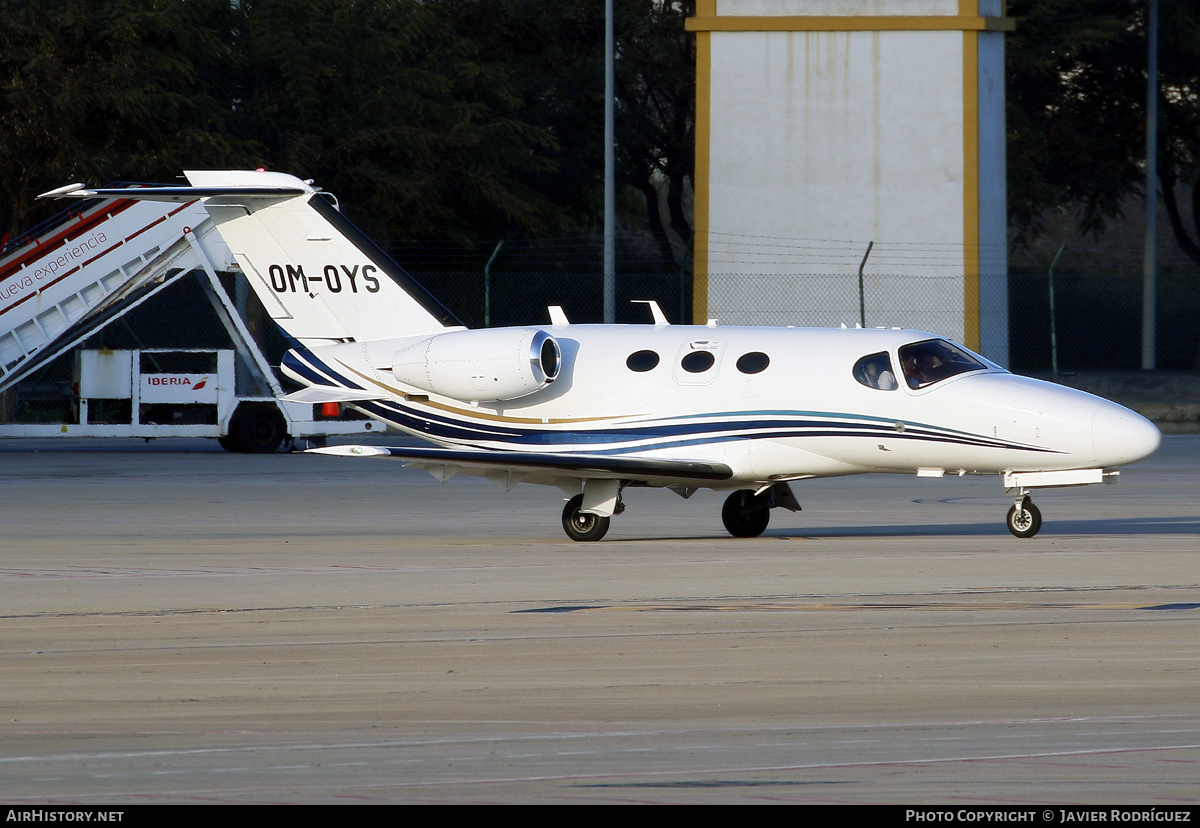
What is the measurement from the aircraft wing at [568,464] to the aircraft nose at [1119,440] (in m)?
3.48

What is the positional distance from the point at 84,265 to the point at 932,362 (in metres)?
17.2

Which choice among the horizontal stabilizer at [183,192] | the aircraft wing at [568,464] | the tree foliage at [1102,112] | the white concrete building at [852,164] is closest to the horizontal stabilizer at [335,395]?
the aircraft wing at [568,464]

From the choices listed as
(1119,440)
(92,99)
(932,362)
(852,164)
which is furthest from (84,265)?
(1119,440)

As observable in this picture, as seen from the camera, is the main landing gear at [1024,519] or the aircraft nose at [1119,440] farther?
the main landing gear at [1024,519]

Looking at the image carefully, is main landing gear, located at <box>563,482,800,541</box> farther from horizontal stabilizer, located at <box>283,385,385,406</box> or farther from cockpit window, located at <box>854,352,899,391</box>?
horizontal stabilizer, located at <box>283,385,385,406</box>

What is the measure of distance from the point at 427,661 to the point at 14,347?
20.9m

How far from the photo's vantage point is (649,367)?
16.4 metres

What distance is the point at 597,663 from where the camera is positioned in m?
9.09

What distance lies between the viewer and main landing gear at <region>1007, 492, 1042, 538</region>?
615 inches

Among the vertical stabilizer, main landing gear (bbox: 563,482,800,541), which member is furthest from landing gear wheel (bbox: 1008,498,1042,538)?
the vertical stabilizer

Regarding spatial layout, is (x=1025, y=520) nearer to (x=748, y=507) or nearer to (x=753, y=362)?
(x=748, y=507)

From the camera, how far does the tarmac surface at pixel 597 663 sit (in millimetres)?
6488

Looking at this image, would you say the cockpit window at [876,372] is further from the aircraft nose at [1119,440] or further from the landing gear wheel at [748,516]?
the aircraft nose at [1119,440]
